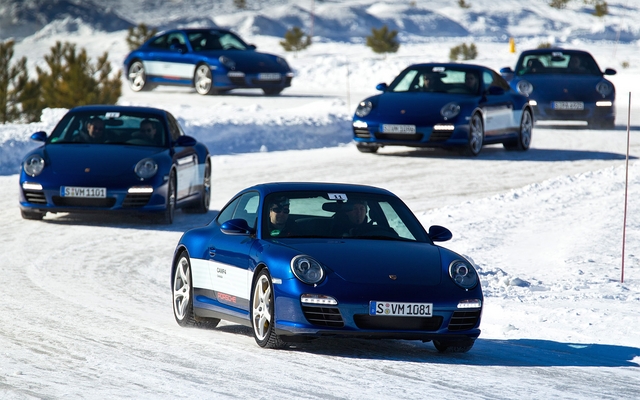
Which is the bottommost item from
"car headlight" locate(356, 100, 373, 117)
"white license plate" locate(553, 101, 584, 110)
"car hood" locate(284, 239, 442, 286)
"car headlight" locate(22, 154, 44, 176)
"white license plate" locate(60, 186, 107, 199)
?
"white license plate" locate(553, 101, 584, 110)

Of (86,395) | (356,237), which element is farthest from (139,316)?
(86,395)

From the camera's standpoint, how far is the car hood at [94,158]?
14320mm

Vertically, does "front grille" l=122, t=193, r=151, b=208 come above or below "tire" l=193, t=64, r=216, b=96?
above

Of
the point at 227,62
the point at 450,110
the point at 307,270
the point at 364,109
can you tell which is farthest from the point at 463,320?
the point at 227,62

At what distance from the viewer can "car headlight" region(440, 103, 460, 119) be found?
2038 cm

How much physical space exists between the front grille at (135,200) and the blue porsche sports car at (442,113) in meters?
6.78

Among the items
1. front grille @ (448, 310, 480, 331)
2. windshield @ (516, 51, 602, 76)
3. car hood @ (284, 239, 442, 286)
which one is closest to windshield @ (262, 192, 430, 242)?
car hood @ (284, 239, 442, 286)

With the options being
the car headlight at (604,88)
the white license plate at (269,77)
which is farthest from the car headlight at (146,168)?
the white license plate at (269,77)

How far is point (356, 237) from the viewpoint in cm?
852

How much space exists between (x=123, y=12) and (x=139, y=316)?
262 feet

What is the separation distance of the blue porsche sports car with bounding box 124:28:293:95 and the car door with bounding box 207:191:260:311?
21.2 meters

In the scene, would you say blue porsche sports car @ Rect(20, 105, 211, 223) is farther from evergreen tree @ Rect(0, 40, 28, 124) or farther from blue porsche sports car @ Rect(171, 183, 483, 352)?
evergreen tree @ Rect(0, 40, 28, 124)

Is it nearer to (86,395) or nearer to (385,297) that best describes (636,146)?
(385,297)

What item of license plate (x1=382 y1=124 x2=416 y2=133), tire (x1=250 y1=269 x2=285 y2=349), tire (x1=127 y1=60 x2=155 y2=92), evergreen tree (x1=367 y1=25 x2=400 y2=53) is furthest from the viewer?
evergreen tree (x1=367 y1=25 x2=400 y2=53)
